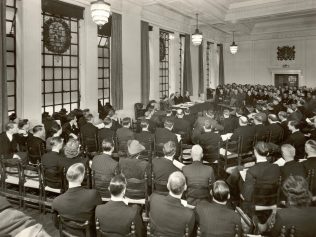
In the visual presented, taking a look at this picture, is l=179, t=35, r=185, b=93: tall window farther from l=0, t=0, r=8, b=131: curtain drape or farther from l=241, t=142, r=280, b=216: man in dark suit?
l=241, t=142, r=280, b=216: man in dark suit

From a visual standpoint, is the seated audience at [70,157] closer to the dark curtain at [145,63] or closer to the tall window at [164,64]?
the dark curtain at [145,63]

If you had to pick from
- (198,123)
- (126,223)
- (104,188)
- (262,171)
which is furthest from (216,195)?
(198,123)

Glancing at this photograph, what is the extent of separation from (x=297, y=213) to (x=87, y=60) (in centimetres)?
726

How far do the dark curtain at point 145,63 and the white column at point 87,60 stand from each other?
2368mm

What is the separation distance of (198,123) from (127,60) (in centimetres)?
414

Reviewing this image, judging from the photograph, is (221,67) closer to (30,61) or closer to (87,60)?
(87,60)

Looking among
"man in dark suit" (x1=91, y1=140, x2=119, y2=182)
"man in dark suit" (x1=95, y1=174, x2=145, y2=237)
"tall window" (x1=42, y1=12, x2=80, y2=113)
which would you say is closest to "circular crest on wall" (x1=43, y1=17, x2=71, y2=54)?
"tall window" (x1=42, y1=12, x2=80, y2=113)

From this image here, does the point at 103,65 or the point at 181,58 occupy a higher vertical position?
the point at 181,58

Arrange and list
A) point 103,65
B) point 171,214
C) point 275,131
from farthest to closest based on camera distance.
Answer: point 103,65, point 275,131, point 171,214

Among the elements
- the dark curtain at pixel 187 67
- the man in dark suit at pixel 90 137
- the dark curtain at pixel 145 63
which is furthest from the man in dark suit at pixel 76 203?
the dark curtain at pixel 187 67

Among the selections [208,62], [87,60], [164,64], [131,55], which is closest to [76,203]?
[87,60]

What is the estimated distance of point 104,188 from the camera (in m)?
3.87

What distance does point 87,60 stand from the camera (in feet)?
28.6

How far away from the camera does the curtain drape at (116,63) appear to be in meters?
9.52
